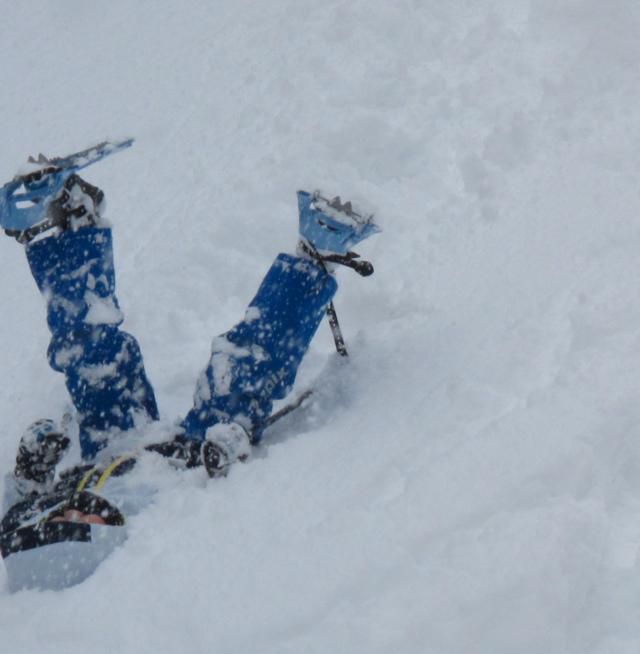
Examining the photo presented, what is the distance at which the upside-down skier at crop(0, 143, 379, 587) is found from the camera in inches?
109

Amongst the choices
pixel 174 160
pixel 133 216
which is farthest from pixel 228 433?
pixel 174 160

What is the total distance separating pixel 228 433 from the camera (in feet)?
8.78

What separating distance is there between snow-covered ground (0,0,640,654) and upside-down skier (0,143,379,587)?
0.64 ft

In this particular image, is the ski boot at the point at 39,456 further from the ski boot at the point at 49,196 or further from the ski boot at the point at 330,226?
the ski boot at the point at 330,226

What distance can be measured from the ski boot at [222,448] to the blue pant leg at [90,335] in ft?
1.31

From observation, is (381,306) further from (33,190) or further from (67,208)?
(33,190)

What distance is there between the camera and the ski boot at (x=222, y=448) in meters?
2.65

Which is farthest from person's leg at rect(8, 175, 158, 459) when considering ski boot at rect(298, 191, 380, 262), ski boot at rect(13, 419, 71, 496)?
ski boot at rect(298, 191, 380, 262)

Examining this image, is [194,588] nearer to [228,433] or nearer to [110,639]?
[110,639]

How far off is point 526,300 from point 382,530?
107 cm

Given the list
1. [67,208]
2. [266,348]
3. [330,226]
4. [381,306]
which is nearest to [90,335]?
[67,208]

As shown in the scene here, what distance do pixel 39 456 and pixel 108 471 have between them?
21 centimetres

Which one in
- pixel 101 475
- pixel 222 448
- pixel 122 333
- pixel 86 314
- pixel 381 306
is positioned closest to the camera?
pixel 222 448

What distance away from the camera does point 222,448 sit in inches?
104
